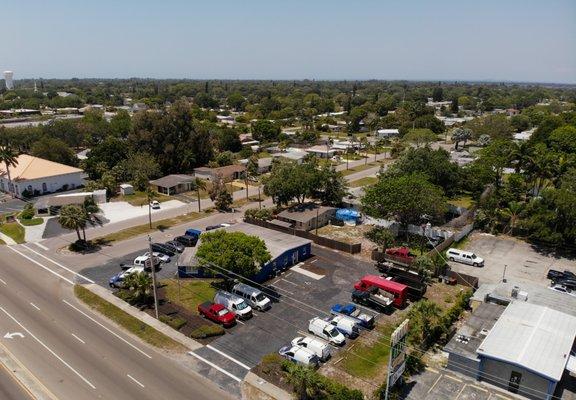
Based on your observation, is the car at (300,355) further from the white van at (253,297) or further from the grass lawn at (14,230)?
the grass lawn at (14,230)

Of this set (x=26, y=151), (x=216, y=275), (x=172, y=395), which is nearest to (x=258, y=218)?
(x=216, y=275)

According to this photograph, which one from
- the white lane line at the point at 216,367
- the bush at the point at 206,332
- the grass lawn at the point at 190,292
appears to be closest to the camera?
the white lane line at the point at 216,367

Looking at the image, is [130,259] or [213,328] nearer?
[213,328]

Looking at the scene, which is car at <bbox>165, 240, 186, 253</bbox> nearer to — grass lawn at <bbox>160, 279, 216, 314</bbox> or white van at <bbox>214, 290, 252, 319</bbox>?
grass lawn at <bbox>160, 279, 216, 314</bbox>

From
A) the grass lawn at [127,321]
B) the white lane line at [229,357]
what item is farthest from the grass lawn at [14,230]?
the white lane line at [229,357]

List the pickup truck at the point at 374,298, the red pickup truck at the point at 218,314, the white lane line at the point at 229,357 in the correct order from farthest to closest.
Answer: the pickup truck at the point at 374,298 → the red pickup truck at the point at 218,314 → the white lane line at the point at 229,357

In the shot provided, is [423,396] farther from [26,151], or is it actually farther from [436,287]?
[26,151]

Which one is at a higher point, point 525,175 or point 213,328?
point 525,175
